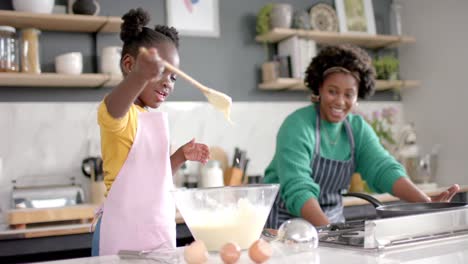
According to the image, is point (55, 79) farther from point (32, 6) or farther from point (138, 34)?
point (138, 34)

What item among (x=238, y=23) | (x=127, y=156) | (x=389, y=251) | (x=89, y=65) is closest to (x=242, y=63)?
(x=238, y=23)

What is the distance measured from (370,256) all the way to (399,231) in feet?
0.39

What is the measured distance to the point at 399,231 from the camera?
1172mm

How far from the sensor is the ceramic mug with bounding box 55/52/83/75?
3.25 metres

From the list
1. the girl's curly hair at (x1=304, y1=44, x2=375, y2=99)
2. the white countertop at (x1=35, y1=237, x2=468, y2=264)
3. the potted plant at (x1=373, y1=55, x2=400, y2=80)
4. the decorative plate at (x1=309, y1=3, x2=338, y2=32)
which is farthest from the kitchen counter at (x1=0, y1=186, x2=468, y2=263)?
the potted plant at (x1=373, y1=55, x2=400, y2=80)

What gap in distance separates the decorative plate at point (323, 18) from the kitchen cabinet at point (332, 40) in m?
0.09

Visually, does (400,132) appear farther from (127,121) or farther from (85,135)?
(127,121)

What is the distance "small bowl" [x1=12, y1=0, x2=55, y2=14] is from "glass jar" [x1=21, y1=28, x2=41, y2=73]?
0.11m

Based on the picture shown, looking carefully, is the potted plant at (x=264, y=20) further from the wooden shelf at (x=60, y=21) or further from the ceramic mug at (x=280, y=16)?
the wooden shelf at (x=60, y=21)

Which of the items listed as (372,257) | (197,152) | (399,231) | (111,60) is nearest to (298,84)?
(111,60)

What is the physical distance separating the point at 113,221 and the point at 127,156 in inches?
6.2

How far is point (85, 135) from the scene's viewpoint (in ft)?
11.3

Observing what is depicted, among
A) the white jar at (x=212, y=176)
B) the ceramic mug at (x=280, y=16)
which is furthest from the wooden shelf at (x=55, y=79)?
the ceramic mug at (x=280, y=16)

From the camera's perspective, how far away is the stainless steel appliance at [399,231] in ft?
3.75
